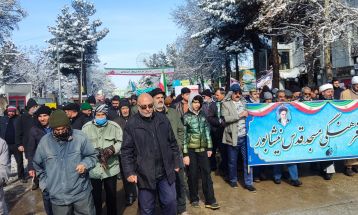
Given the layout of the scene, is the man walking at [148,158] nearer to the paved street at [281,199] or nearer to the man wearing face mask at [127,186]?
the paved street at [281,199]

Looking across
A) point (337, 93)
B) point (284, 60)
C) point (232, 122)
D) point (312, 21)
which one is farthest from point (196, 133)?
point (284, 60)

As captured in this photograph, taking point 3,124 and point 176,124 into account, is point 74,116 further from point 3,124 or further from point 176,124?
point 3,124

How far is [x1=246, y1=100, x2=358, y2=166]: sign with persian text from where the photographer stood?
25.7 feet

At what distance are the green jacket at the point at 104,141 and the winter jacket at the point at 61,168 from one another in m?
1.31

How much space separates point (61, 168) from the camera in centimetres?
458

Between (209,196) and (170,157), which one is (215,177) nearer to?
(209,196)

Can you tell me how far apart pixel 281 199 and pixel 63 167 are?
4068 mm

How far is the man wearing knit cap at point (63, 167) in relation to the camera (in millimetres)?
4582

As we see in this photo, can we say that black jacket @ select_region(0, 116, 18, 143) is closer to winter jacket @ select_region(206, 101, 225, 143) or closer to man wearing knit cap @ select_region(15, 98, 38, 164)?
man wearing knit cap @ select_region(15, 98, 38, 164)

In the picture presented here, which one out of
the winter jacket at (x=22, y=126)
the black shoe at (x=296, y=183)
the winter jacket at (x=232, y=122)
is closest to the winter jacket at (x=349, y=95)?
the black shoe at (x=296, y=183)

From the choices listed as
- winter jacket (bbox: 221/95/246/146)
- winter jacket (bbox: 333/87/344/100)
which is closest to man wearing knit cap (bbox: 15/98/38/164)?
winter jacket (bbox: 221/95/246/146)

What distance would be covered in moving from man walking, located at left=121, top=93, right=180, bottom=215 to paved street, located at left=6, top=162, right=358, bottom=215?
5.56 ft

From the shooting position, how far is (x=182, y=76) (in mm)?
47531

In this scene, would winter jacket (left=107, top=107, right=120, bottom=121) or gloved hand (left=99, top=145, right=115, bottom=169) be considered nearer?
gloved hand (left=99, top=145, right=115, bottom=169)
